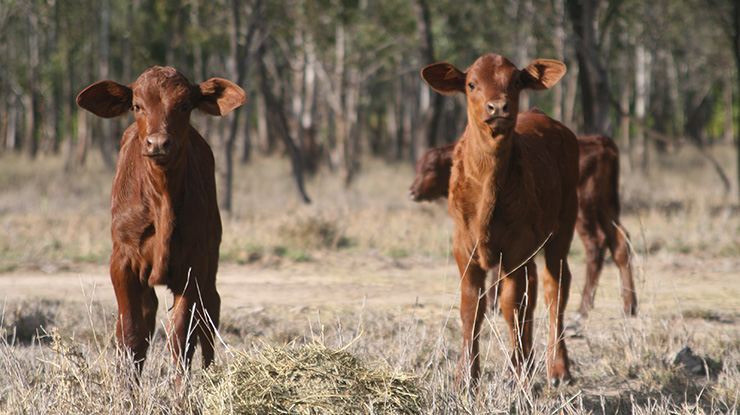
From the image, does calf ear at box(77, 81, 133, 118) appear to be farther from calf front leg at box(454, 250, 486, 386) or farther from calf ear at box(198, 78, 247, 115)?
calf front leg at box(454, 250, 486, 386)

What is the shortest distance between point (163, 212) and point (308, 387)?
4.41 ft

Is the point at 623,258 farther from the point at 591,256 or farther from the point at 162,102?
the point at 162,102

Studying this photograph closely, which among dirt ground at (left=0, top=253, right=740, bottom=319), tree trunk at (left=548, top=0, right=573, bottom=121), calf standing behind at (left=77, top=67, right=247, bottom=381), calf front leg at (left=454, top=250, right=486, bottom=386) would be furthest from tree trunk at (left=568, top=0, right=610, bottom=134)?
calf standing behind at (left=77, top=67, right=247, bottom=381)

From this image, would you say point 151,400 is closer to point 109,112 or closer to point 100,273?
point 109,112

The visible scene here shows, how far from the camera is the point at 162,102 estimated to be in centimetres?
376

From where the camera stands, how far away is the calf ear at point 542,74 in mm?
4305

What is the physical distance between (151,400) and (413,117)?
31.5 metres

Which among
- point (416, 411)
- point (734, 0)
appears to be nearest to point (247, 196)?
point (734, 0)

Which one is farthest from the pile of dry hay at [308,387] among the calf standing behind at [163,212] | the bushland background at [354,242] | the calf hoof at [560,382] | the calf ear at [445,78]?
the calf ear at [445,78]

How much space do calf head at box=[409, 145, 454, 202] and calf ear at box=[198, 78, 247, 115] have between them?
4097mm

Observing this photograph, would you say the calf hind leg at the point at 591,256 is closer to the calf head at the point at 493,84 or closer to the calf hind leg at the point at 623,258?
the calf hind leg at the point at 623,258

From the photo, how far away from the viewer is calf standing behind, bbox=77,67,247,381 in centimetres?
381

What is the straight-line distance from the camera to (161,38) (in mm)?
32469

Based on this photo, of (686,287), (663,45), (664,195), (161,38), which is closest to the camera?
(686,287)
